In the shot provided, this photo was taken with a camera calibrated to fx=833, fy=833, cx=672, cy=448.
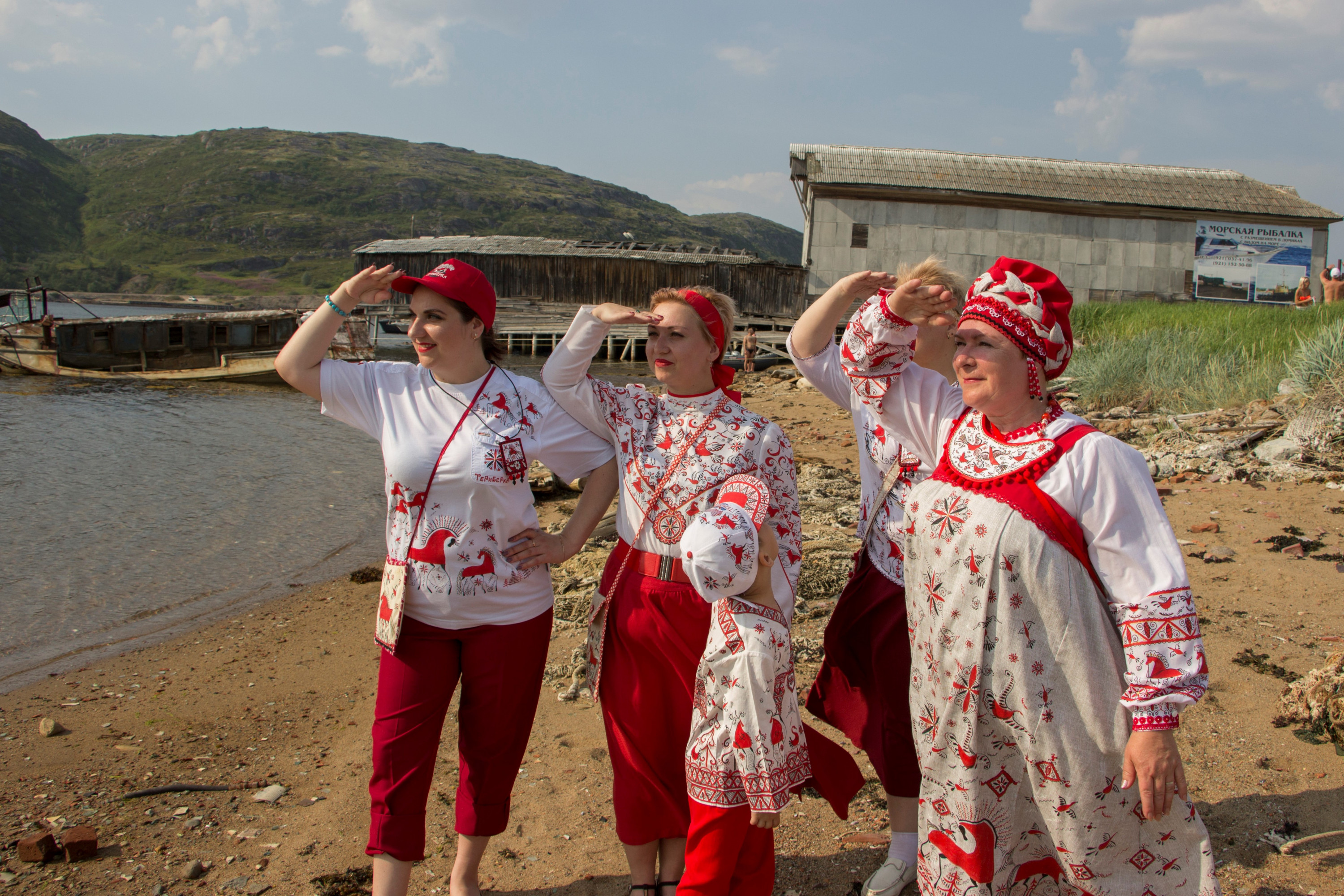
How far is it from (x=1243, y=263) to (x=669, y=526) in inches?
1131

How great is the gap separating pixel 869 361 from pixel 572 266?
30229mm

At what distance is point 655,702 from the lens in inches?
98.1

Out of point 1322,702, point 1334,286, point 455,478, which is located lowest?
point 1322,702

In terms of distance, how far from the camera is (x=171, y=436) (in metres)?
15.6

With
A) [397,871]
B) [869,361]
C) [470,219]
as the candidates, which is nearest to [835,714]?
[869,361]

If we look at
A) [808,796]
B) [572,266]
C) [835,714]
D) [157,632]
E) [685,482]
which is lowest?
[157,632]

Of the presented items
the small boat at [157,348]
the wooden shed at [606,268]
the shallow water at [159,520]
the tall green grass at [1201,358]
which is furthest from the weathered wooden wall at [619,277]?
the tall green grass at [1201,358]

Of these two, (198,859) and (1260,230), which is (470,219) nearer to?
(1260,230)

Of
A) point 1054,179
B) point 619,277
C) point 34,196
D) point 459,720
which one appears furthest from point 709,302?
point 34,196

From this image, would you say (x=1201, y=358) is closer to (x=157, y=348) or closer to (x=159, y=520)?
(x=159, y=520)

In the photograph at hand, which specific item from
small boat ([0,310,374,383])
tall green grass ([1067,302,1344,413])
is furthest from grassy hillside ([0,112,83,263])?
tall green grass ([1067,302,1344,413])

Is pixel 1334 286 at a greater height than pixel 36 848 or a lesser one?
greater

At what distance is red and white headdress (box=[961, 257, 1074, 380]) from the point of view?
1942 mm

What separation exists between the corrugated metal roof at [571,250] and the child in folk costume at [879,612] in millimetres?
26740
